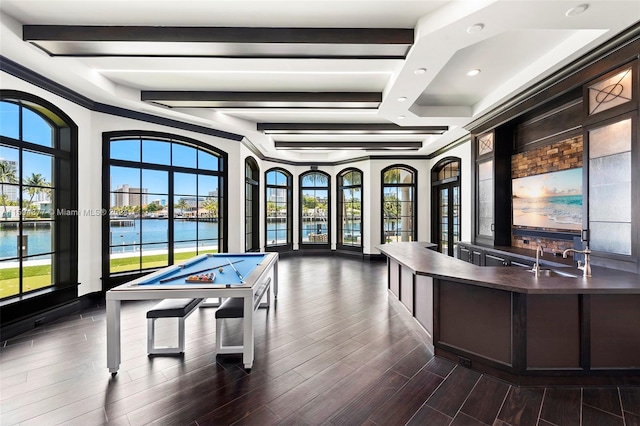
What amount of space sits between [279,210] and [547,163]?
22.3 feet

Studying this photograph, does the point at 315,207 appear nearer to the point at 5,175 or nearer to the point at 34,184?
the point at 34,184

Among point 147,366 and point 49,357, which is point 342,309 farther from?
point 49,357

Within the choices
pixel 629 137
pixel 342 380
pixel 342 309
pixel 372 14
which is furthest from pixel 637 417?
pixel 372 14

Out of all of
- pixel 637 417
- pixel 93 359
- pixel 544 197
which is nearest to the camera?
pixel 637 417

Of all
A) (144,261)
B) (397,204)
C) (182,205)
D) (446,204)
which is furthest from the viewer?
(397,204)

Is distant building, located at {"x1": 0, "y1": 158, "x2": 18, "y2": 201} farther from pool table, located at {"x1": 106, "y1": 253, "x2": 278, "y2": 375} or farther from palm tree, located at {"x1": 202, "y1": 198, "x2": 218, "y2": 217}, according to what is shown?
palm tree, located at {"x1": 202, "y1": 198, "x2": 218, "y2": 217}

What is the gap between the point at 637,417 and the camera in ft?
6.51

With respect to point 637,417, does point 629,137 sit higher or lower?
higher

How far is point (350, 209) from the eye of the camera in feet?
30.1

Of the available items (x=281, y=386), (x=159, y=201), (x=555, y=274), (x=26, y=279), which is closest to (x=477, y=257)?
Result: (x=555, y=274)

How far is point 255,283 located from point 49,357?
2151 millimetres

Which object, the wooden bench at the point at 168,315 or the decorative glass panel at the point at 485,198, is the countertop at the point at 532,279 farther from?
the wooden bench at the point at 168,315

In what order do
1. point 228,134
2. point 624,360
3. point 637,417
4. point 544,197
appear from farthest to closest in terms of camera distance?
point 228,134 < point 544,197 < point 624,360 < point 637,417

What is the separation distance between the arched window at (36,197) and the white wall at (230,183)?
0.42ft
